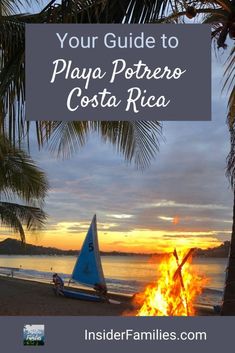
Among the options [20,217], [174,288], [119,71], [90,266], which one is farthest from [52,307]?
[119,71]

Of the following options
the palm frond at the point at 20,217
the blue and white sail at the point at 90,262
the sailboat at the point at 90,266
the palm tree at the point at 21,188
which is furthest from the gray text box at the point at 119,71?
the blue and white sail at the point at 90,262

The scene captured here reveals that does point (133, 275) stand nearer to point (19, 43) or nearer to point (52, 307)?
point (52, 307)

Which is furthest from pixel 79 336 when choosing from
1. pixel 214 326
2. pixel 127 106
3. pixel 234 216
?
pixel 127 106

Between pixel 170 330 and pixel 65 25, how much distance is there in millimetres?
2711

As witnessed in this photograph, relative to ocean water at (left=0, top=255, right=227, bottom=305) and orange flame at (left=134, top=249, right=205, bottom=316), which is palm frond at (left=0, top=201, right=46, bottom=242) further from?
orange flame at (left=134, top=249, right=205, bottom=316)

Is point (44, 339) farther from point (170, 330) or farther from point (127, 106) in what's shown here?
point (127, 106)

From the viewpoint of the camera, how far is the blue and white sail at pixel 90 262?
22.3 m

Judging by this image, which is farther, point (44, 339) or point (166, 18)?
point (166, 18)

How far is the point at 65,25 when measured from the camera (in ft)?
15.9

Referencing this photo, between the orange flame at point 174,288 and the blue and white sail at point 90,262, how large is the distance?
52.8 feet

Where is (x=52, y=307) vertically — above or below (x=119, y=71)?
below

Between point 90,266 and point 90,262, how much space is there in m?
0.16

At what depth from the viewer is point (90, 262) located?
2250cm

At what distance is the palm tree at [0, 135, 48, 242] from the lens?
600 inches
